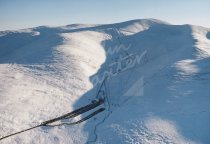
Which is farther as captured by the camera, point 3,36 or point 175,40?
point 3,36

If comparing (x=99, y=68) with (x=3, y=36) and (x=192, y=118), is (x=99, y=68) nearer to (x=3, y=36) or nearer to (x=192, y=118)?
(x=192, y=118)

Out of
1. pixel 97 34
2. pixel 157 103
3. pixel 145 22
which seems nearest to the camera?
pixel 157 103

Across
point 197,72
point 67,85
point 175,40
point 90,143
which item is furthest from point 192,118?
point 175,40

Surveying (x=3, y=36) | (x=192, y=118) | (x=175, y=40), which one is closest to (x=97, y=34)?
(x=175, y=40)

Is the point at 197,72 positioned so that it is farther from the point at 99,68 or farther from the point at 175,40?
the point at 175,40

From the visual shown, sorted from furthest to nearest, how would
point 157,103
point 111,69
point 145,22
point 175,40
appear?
point 145,22 → point 175,40 → point 111,69 → point 157,103

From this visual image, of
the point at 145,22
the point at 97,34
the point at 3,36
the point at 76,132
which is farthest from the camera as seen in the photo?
the point at 145,22
